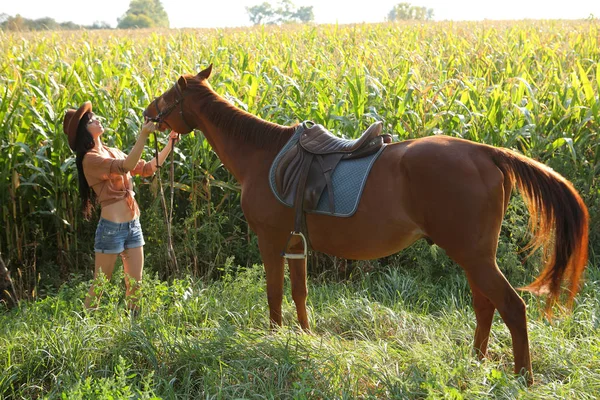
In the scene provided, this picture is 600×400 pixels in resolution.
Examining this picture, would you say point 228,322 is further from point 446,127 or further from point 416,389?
point 446,127

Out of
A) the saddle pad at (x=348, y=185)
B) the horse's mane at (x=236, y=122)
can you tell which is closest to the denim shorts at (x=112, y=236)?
the horse's mane at (x=236, y=122)

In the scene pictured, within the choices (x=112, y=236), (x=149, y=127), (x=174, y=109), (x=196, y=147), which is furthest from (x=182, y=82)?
(x=196, y=147)

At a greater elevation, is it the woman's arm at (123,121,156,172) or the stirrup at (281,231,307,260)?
the woman's arm at (123,121,156,172)

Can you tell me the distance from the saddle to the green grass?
29.6 inches

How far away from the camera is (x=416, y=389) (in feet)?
12.0

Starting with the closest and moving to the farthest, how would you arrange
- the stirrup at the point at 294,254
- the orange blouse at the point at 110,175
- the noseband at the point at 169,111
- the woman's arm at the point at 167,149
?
the stirrup at the point at 294,254
the noseband at the point at 169,111
the orange blouse at the point at 110,175
the woman's arm at the point at 167,149

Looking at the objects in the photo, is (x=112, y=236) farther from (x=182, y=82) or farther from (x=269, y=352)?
(x=269, y=352)

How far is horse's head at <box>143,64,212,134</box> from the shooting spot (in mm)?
4656

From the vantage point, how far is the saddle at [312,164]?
413cm

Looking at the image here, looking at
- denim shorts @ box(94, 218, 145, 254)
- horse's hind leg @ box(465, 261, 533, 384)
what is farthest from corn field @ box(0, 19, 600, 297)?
horse's hind leg @ box(465, 261, 533, 384)

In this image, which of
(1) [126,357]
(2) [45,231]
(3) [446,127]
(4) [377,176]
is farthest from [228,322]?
(3) [446,127]

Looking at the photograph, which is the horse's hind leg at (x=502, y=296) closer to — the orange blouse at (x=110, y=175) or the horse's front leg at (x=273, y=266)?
the horse's front leg at (x=273, y=266)

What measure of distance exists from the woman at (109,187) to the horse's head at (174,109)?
0.25 ft

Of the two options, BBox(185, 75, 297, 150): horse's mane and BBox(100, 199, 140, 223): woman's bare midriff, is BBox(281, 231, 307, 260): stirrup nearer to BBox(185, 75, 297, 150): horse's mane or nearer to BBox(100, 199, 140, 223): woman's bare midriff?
BBox(185, 75, 297, 150): horse's mane
